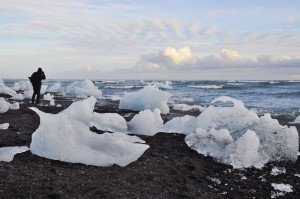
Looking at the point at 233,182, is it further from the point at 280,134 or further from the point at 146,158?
the point at 280,134

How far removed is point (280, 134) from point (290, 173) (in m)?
0.96

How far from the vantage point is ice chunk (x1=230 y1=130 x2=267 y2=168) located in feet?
18.8

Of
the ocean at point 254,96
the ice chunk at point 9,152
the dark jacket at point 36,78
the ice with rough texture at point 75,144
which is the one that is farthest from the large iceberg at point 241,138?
the dark jacket at point 36,78

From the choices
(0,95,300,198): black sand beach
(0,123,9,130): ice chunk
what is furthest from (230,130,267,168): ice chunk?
(0,123,9,130): ice chunk

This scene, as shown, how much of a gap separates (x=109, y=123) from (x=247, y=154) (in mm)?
3012

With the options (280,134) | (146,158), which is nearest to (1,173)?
(146,158)

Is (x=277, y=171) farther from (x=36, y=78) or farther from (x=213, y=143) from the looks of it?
(x=36, y=78)

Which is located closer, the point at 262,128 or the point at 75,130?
the point at 75,130

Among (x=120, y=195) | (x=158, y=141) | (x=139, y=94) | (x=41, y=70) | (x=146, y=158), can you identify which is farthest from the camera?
(x=41, y=70)

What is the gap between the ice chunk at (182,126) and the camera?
300 inches

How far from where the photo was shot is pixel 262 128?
657 centimetres

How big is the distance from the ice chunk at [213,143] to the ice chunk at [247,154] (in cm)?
16

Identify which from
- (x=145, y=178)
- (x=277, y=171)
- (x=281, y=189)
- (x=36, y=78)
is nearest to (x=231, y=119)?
(x=277, y=171)

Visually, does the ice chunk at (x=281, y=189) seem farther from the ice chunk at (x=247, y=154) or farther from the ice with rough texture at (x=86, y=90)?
the ice with rough texture at (x=86, y=90)
